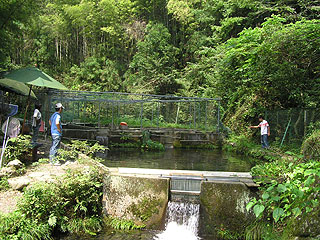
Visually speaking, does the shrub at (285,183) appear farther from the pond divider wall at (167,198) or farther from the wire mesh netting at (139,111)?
the wire mesh netting at (139,111)

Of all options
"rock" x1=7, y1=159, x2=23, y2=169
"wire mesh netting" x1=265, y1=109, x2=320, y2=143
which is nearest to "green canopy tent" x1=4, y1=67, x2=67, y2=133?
"rock" x1=7, y1=159, x2=23, y2=169

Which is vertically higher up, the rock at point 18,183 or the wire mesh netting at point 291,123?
the wire mesh netting at point 291,123

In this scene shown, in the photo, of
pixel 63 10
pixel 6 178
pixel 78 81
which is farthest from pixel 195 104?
pixel 63 10

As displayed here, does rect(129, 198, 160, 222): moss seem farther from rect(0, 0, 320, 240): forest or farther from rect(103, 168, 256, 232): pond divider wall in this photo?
rect(0, 0, 320, 240): forest

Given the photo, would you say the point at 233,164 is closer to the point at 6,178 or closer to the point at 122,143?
the point at 122,143

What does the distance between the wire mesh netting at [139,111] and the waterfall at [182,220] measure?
8.58 metres

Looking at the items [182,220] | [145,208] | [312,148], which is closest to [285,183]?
[312,148]

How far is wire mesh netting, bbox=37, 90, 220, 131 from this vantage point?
13.6m

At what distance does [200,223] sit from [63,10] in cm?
2643

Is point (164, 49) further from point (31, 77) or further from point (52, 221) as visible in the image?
point (52, 221)

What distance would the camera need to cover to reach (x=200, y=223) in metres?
5.12

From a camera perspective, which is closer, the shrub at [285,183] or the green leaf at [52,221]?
the shrub at [285,183]

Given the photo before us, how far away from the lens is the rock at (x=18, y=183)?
534 centimetres

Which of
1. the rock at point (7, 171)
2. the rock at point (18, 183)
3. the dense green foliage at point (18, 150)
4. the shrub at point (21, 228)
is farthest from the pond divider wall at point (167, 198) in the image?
the dense green foliage at point (18, 150)
